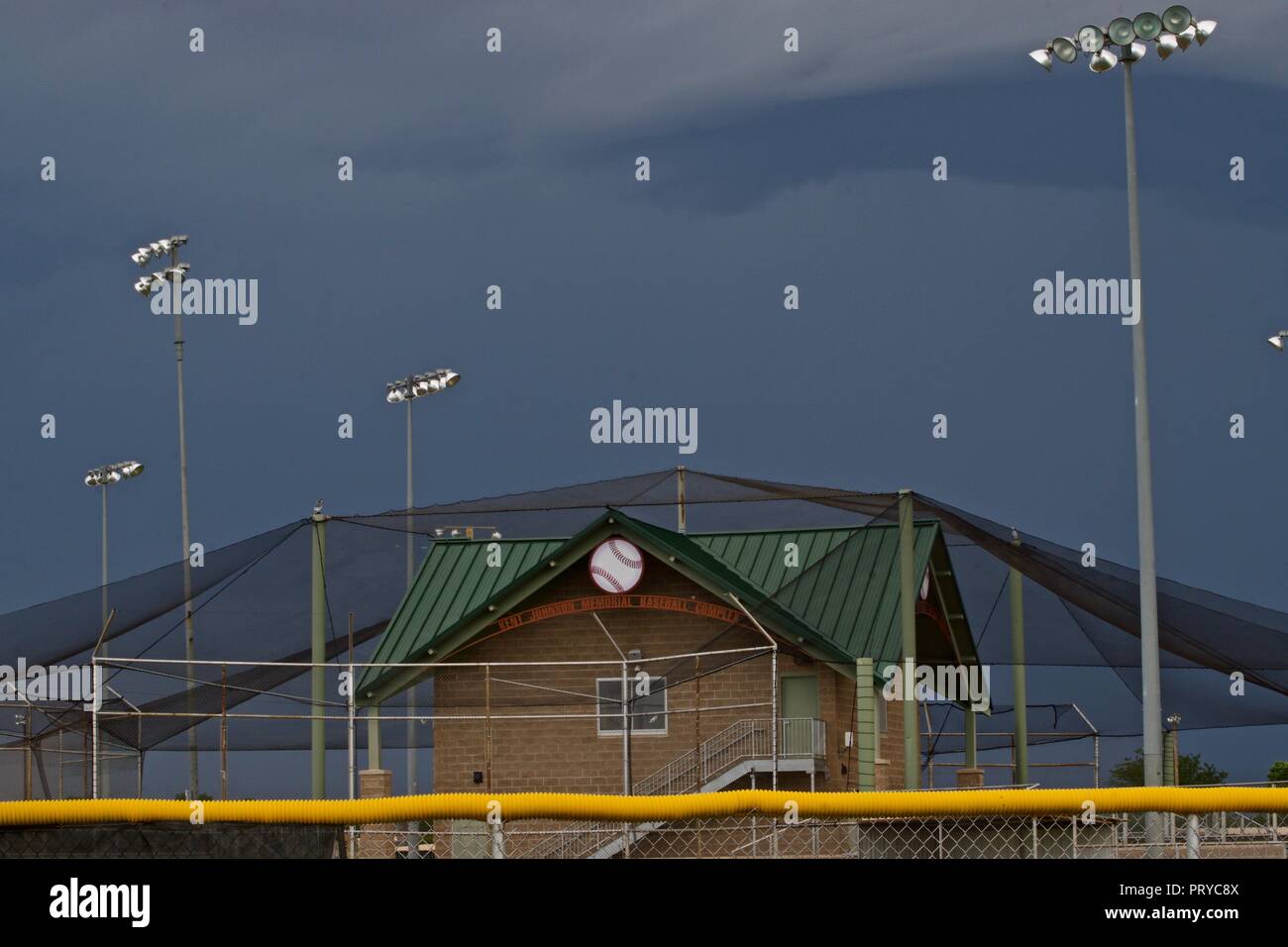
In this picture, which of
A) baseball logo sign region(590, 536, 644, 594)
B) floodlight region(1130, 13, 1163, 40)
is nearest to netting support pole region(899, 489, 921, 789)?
baseball logo sign region(590, 536, 644, 594)

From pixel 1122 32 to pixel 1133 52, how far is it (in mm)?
372

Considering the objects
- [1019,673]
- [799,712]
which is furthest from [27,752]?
[1019,673]

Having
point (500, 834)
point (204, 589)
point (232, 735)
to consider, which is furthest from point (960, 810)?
point (232, 735)

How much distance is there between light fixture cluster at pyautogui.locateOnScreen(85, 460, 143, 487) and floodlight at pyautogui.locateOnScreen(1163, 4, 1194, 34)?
37.7 m

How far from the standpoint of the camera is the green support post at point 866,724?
25.2 metres

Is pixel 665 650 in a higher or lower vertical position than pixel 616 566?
lower

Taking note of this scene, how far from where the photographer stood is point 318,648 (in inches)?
985

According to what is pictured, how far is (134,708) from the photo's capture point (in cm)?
2478

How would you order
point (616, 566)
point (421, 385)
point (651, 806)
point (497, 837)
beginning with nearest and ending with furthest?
1. point (497, 837)
2. point (651, 806)
3. point (616, 566)
4. point (421, 385)

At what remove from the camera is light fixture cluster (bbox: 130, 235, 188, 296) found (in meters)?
43.3

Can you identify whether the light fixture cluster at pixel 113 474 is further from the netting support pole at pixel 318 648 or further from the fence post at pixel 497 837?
the fence post at pixel 497 837

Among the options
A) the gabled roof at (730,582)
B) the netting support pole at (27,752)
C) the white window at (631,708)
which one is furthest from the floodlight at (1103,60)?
the netting support pole at (27,752)

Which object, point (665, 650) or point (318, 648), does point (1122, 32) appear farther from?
point (318, 648)

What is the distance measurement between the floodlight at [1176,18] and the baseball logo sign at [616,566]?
39.2 ft
